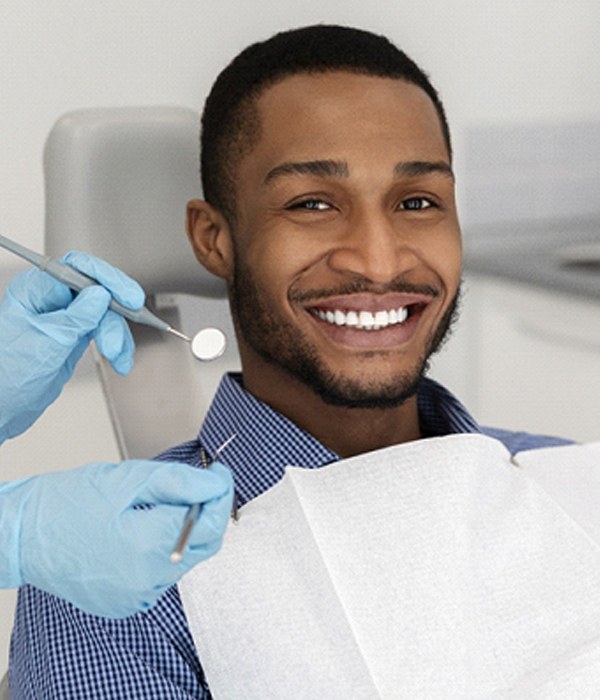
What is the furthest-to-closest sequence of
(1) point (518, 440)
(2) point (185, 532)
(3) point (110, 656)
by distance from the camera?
(1) point (518, 440) → (3) point (110, 656) → (2) point (185, 532)

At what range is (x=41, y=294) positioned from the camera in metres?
1.13

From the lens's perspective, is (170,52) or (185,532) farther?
(170,52)

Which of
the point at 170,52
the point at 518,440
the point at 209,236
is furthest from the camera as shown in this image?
the point at 170,52

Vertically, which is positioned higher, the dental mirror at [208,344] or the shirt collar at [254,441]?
the dental mirror at [208,344]

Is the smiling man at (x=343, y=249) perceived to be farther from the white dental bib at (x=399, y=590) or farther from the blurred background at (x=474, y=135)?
the blurred background at (x=474, y=135)

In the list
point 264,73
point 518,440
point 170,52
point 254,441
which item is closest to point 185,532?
point 254,441

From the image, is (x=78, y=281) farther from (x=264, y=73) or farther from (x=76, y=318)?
(x=264, y=73)

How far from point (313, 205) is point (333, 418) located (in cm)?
24

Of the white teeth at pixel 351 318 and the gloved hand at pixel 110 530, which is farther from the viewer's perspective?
the white teeth at pixel 351 318

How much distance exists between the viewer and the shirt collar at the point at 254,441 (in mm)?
1205

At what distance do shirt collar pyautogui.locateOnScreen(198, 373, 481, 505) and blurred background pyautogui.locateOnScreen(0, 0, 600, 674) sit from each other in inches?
20.6

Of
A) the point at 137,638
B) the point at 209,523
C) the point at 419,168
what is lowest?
the point at 137,638

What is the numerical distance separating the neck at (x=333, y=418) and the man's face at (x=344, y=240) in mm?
18

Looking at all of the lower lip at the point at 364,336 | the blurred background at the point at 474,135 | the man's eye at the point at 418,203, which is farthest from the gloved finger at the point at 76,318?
the blurred background at the point at 474,135
